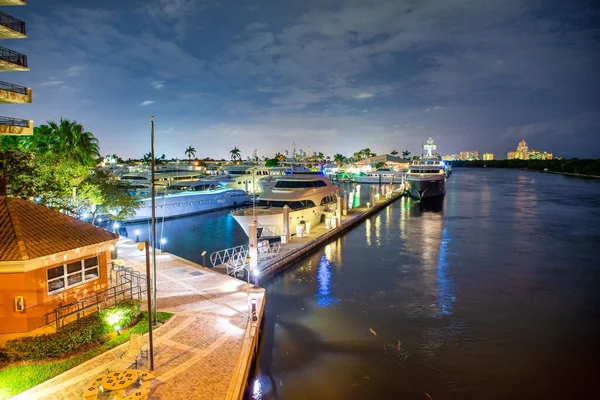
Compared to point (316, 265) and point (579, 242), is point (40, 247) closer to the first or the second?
point (316, 265)

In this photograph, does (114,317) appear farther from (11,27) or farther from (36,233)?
(11,27)

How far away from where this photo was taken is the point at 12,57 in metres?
23.0

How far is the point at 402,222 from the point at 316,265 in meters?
22.3

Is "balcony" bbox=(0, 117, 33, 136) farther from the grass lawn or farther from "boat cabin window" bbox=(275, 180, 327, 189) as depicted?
"boat cabin window" bbox=(275, 180, 327, 189)

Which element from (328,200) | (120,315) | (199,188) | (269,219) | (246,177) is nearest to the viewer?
(120,315)

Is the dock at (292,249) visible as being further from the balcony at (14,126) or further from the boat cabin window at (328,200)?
the balcony at (14,126)

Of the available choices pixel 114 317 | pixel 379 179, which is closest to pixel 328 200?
pixel 114 317

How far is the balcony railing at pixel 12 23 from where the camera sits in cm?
2247

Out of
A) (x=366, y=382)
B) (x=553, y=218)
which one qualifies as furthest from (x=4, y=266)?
(x=553, y=218)

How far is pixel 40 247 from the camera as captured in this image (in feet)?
37.1

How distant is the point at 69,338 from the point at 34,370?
1141 millimetres

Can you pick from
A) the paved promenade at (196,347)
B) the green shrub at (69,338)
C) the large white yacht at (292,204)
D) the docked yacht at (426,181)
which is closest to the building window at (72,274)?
the green shrub at (69,338)

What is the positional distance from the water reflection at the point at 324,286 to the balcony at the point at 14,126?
69.9ft

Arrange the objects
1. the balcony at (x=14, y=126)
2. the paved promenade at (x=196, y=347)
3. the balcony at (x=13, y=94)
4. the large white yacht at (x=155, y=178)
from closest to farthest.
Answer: the paved promenade at (x=196, y=347), the balcony at (x=13, y=94), the balcony at (x=14, y=126), the large white yacht at (x=155, y=178)
